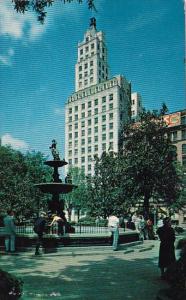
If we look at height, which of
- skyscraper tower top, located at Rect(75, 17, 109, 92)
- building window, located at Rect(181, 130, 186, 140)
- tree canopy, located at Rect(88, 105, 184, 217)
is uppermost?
skyscraper tower top, located at Rect(75, 17, 109, 92)

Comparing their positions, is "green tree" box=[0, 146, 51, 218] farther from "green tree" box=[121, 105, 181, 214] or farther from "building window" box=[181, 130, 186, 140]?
"building window" box=[181, 130, 186, 140]

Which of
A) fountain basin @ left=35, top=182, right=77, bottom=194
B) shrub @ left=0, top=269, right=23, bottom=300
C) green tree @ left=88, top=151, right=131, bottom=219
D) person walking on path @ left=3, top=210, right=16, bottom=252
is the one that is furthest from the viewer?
green tree @ left=88, top=151, right=131, bottom=219

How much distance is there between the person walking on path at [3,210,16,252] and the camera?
15914 millimetres

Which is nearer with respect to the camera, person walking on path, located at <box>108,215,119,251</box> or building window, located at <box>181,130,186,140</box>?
person walking on path, located at <box>108,215,119,251</box>

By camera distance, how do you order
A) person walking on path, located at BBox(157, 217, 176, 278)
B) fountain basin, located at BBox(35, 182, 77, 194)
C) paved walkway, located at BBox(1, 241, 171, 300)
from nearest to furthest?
1. paved walkway, located at BBox(1, 241, 171, 300)
2. person walking on path, located at BBox(157, 217, 176, 278)
3. fountain basin, located at BBox(35, 182, 77, 194)

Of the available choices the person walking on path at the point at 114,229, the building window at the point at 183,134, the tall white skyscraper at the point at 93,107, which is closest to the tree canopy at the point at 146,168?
the person walking on path at the point at 114,229

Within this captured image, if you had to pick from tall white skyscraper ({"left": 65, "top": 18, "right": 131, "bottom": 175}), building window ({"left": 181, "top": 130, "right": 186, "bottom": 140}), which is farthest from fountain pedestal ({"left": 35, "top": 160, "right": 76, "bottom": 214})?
tall white skyscraper ({"left": 65, "top": 18, "right": 131, "bottom": 175})

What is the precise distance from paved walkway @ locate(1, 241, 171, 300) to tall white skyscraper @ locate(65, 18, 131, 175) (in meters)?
76.9

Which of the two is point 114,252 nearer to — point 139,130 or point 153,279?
point 153,279

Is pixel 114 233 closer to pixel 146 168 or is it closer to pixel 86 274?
pixel 86 274

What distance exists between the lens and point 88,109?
10269cm

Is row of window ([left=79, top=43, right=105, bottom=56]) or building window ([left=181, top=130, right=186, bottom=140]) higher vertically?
row of window ([left=79, top=43, right=105, bottom=56])

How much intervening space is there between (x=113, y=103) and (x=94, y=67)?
16.2 meters

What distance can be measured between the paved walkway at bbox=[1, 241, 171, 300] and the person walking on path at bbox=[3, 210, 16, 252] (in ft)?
2.71
